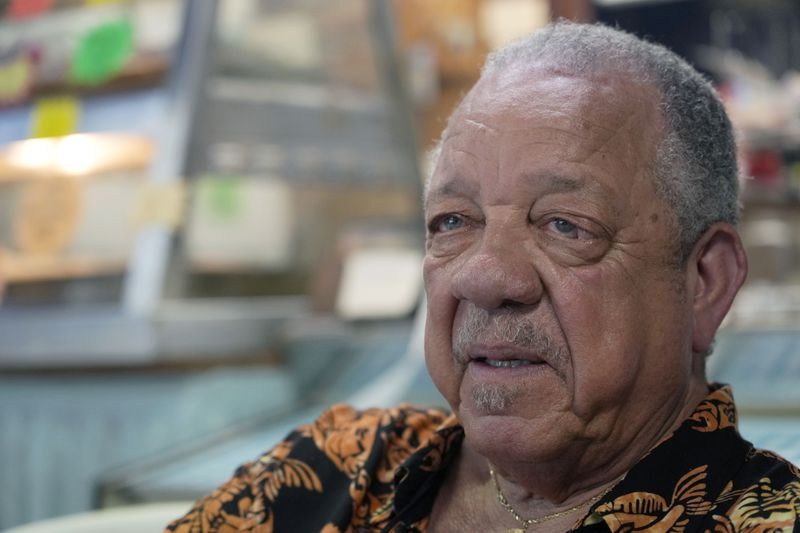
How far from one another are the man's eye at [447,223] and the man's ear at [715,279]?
0.28 m

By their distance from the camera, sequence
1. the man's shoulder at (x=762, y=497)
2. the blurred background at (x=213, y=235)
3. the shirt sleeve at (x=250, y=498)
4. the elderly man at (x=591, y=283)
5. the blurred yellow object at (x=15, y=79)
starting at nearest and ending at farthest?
the man's shoulder at (x=762, y=497) < the elderly man at (x=591, y=283) < the shirt sleeve at (x=250, y=498) < the blurred background at (x=213, y=235) < the blurred yellow object at (x=15, y=79)

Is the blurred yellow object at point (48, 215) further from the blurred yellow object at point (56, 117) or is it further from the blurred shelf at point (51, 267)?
the blurred yellow object at point (56, 117)

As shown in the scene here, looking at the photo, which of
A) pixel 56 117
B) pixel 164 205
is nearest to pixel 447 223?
pixel 164 205

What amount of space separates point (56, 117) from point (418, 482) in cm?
191

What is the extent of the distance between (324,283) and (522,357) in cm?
163

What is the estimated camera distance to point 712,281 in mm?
1112

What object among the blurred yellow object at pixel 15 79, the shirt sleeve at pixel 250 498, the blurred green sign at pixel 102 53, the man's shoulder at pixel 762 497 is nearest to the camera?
the man's shoulder at pixel 762 497

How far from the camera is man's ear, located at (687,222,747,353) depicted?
110 cm

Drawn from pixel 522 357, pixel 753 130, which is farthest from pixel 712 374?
pixel 753 130

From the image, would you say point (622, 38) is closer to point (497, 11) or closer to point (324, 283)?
point (324, 283)

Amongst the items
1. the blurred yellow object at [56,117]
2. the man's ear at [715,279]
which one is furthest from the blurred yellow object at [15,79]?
the man's ear at [715,279]

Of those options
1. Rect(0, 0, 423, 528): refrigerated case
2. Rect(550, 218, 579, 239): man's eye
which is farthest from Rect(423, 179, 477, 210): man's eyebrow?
Rect(0, 0, 423, 528): refrigerated case

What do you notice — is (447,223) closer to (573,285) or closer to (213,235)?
(573,285)

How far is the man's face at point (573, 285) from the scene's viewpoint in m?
1.04
